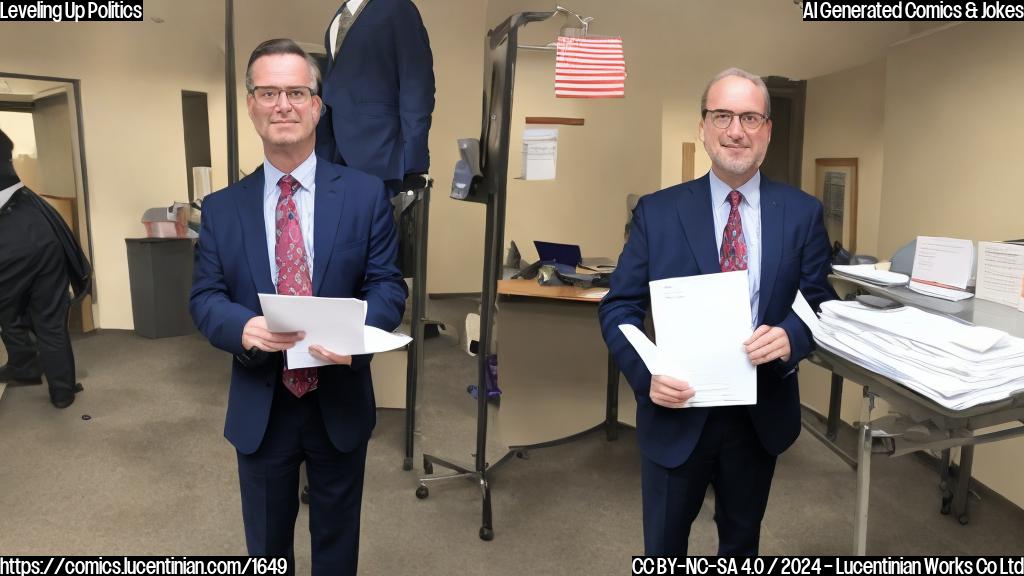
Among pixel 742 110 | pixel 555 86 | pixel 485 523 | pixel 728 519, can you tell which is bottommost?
pixel 485 523

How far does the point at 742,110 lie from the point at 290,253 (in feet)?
3.48

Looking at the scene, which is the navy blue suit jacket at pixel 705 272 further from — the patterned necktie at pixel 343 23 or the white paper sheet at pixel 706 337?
the patterned necktie at pixel 343 23

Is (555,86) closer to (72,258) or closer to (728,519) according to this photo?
(728,519)

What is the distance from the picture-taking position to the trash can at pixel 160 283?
5.00 metres

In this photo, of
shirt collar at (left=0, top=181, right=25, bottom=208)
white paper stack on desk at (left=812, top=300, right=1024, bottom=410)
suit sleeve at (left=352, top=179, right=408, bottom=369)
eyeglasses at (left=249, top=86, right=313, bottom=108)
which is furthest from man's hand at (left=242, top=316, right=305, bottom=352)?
shirt collar at (left=0, top=181, right=25, bottom=208)

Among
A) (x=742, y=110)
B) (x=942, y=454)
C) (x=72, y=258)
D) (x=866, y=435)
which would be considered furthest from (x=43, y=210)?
(x=942, y=454)

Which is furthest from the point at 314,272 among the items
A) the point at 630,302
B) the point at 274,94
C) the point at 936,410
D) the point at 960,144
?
the point at 960,144

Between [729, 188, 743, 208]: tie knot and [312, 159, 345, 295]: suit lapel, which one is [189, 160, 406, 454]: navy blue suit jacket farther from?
[729, 188, 743, 208]: tie knot

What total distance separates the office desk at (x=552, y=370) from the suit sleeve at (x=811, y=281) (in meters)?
1.55

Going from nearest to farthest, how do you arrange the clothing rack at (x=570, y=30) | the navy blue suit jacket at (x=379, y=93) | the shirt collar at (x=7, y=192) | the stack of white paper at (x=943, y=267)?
1. the stack of white paper at (x=943, y=267)
2. the navy blue suit jacket at (x=379, y=93)
3. the clothing rack at (x=570, y=30)
4. the shirt collar at (x=7, y=192)

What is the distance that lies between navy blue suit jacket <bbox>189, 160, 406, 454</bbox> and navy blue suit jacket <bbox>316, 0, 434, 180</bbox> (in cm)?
90

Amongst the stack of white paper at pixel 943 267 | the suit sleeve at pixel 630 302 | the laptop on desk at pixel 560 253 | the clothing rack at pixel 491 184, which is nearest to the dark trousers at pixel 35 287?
the clothing rack at pixel 491 184

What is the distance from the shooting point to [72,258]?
4.14m

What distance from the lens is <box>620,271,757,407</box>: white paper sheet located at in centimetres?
151
